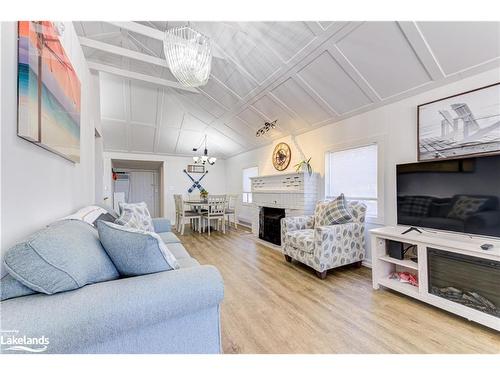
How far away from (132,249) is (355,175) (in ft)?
10.4

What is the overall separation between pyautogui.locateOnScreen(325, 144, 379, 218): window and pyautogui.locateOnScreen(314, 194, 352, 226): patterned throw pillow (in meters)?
0.40

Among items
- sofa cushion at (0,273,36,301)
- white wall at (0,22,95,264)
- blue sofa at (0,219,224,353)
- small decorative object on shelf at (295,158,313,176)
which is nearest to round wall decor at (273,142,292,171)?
small decorative object on shelf at (295,158,313,176)

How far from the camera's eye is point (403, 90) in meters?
2.57

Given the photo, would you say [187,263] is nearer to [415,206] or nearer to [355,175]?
[415,206]

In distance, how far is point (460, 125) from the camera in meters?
2.17

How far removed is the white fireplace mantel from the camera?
380 centimetres

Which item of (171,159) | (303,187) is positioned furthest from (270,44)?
(171,159)

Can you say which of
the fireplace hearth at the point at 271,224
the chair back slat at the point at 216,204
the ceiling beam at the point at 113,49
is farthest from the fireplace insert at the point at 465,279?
the chair back slat at the point at 216,204

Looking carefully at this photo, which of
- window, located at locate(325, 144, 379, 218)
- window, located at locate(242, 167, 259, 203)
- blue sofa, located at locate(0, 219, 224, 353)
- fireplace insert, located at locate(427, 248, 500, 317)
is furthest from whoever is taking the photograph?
window, located at locate(242, 167, 259, 203)

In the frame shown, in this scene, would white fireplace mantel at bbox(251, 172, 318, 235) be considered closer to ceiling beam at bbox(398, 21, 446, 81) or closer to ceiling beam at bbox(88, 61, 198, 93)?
ceiling beam at bbox(398, 21, 446, 81)

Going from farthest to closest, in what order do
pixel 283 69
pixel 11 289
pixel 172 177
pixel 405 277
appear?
pixel 172 177
pixel 283 69
pixel 405 277
pixel 11 289

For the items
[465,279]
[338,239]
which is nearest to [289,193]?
[338,239]

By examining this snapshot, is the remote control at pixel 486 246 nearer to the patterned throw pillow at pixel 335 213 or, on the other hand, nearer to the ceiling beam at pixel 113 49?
the patterned throw pillow at pixel 335 213
